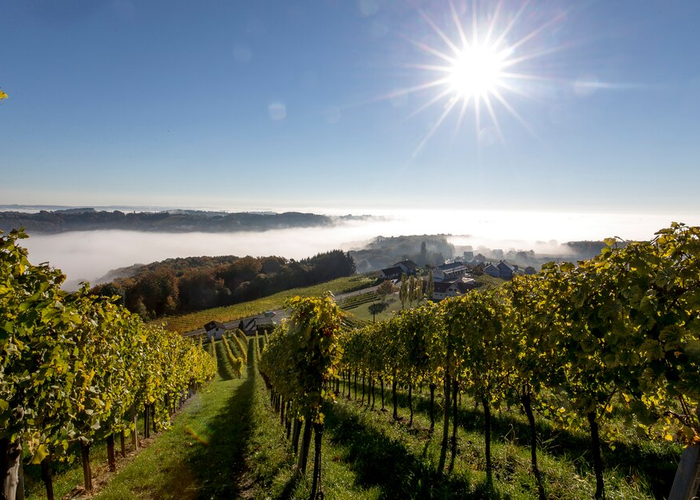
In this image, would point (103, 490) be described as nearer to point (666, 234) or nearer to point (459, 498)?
point (459, 498)

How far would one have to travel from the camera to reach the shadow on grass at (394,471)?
9164mm

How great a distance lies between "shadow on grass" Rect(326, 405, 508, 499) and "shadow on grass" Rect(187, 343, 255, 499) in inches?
175

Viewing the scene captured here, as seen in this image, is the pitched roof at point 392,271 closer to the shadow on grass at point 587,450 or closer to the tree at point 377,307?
the tree at point 377,307

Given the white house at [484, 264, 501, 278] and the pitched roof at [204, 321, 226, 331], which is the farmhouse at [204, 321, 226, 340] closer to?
the pitched roof at [204, 321, 226, 331]

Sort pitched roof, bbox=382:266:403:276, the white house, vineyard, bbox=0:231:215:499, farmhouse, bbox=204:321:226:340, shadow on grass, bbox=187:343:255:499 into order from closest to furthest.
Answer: vineyard, bbox=0:231:215:499, shadow on grass, bbox=187:343:255:499, farmhouse, bbox=204:321:226:340, pitched roof, bbox=382:266:403:276, the white house

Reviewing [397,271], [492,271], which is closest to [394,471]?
[397,271]

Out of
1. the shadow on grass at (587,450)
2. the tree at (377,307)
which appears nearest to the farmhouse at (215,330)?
the tree at (377,307)

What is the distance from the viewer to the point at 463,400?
20.5 meters

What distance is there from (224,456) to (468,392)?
11.7m

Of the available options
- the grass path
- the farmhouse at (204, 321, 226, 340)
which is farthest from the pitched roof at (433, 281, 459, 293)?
the grass path

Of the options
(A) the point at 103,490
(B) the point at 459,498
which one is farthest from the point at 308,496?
(A) the point at 103,490

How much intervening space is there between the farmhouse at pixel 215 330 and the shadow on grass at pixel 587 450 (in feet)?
255

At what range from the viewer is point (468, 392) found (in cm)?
1070

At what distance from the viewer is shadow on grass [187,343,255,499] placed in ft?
38.5
